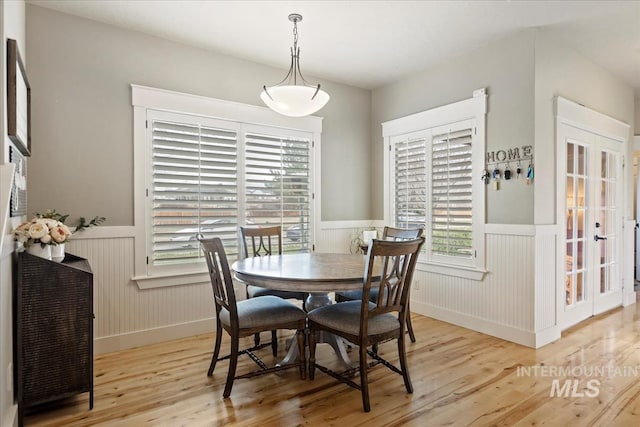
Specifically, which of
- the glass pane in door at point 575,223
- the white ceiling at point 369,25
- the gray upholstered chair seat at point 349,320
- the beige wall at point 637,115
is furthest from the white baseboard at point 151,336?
the beige wall at point 637,115

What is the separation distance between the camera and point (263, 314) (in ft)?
8.07

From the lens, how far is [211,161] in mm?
3580

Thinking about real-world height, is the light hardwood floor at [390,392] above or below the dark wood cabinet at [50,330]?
below

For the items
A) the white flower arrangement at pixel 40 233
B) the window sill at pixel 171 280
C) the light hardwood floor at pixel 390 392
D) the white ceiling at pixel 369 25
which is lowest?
the light hardwood floor at pixel 390 392

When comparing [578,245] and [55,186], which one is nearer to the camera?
[55,186]

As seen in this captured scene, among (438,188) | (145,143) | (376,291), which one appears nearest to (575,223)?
(438,188)

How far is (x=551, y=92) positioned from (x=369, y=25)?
1.71 m

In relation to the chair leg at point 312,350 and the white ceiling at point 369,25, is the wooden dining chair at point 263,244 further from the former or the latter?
the white ceiling at point 369,25

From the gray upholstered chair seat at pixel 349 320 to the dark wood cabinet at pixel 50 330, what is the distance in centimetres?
136

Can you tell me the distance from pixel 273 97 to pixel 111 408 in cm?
222

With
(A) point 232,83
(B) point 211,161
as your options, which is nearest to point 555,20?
(A) point 232,83

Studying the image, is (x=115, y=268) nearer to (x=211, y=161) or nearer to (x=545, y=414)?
(x=211, y=161)

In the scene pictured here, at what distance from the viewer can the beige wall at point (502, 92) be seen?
322cm

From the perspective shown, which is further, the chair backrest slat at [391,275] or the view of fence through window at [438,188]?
the view of fence through window at [438,188]
